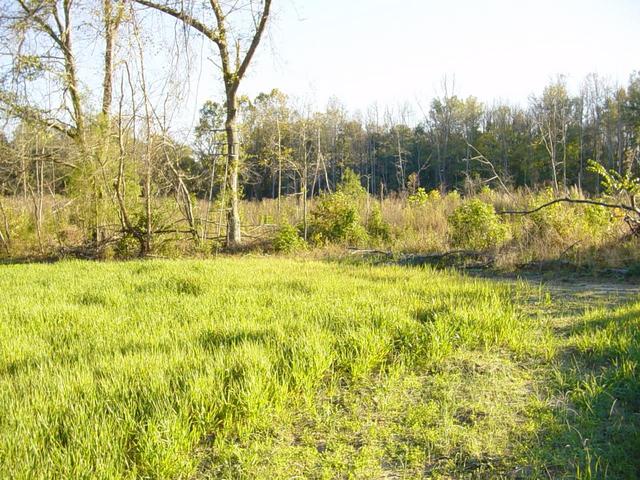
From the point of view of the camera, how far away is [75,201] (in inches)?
521

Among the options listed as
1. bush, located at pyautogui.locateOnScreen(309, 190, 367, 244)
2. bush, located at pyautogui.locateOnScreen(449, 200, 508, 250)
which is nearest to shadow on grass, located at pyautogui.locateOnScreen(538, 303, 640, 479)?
bush, located at pyautogui.locateOnScreen(449, 200, 508, 250)

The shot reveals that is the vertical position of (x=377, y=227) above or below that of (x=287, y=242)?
above

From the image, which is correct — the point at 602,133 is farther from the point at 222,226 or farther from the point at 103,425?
the point at 103,425

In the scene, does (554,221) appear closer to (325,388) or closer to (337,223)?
(337,223)

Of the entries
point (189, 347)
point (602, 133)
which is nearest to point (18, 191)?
point (189, 347)

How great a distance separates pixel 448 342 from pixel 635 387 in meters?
1.29

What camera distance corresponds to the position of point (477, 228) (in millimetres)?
10078

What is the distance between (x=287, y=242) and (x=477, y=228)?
4585 millimetres

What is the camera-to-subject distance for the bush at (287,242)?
11.8m

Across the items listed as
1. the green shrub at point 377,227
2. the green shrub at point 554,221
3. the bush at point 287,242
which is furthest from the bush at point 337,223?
the green shrub at point 554,221

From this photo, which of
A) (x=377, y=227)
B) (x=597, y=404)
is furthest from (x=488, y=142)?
(x=597, y=404)

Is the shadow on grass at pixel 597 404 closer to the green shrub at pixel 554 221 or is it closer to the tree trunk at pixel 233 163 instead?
the green shrub at pixel 554 221

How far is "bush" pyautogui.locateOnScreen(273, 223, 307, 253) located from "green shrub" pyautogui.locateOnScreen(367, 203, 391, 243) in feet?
7.92

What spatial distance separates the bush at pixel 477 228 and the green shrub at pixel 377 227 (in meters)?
2.88
